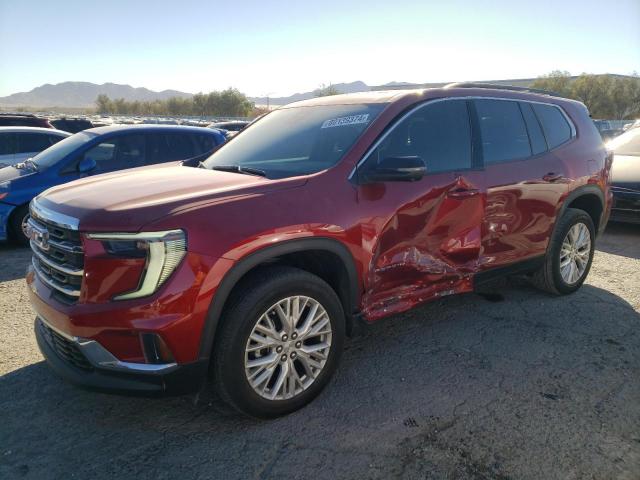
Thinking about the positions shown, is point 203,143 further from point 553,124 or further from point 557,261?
point 557,261

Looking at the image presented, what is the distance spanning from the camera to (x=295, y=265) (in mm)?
3027

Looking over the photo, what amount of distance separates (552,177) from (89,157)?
5860 mm

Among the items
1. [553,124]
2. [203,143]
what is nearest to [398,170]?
[553,124]

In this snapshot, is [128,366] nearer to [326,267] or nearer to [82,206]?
[82,206]

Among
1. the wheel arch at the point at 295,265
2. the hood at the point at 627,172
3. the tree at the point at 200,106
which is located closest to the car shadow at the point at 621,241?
the hood at the point at 627,172

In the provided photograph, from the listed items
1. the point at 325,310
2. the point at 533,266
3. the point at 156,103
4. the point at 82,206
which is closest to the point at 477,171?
the point at 533,266

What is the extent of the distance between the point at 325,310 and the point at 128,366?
3.63 ft

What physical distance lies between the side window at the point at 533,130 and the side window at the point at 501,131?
2.7 inches

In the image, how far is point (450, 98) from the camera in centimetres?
367

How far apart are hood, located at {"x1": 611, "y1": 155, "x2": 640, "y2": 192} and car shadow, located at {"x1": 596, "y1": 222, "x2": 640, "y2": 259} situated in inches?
30.4

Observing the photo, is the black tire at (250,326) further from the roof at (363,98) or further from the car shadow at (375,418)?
the roof at (363,98)

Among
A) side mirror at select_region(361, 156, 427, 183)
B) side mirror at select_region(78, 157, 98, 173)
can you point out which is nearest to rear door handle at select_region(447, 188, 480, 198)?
side mirror at select_region(361, 156, 427, 183)

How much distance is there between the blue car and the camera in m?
6.42

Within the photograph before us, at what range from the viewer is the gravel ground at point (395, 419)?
95.2 inches
